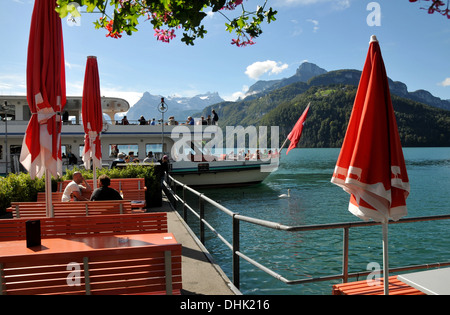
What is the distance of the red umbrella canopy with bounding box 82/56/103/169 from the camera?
8.67 m

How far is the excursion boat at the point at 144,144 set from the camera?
2056cm

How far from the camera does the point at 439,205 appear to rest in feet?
71.8

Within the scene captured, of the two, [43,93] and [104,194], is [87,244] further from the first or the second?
[104,194]

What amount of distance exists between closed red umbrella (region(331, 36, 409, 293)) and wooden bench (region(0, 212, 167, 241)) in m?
2.62

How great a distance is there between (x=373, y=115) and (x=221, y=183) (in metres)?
20.6

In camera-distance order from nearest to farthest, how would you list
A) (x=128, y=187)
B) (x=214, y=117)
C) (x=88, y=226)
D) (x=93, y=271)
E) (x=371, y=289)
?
1. (x=93, y=271)
2. (x=371, y=289)
3. (x=88, y=226)
4. (x=128, y=187)
5. (x=214, y=117)

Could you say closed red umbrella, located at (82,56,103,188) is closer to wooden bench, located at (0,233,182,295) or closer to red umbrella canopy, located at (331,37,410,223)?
wooden bench, located at (0,233,182,295)

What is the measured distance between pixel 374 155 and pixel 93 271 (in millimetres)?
2294

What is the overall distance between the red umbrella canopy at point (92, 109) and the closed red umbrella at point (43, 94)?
3857mm

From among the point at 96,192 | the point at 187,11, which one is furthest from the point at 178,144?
the point at 187,11

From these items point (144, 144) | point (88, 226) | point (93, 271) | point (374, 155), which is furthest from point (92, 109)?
point (144, 144)

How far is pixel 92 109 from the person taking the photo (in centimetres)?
870
